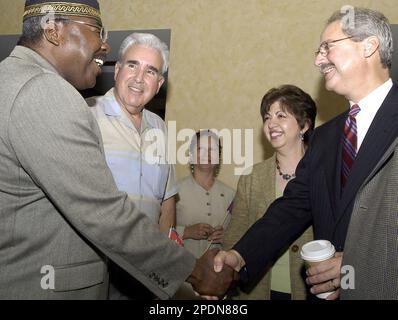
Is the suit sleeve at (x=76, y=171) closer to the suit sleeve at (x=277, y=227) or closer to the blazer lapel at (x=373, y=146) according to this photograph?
the suit sleeve at (x=277, y=227)

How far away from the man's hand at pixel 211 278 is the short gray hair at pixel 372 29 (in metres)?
1.25

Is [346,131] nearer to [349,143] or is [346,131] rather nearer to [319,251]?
[349,143]

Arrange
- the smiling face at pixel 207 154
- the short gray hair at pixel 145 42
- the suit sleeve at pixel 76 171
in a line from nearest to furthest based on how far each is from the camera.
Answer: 1. the suit sleeve at pixel 76 171
2. the short gray hair at pixel 145 42
3. the smiling face at pixel 207 154

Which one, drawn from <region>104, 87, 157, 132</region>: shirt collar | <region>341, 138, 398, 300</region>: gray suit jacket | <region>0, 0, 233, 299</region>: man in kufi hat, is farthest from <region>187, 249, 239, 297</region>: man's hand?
<region>104, 87, 157, 132</region>: shirt collar

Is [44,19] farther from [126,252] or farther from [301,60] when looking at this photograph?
[301,60]

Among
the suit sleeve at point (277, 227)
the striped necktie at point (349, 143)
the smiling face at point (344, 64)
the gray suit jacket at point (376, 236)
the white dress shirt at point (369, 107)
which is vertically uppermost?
the smiling face at point (344, 64)

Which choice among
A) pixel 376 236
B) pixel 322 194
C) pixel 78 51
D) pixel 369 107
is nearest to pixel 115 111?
pixel 78 51

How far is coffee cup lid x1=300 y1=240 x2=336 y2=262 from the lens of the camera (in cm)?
152

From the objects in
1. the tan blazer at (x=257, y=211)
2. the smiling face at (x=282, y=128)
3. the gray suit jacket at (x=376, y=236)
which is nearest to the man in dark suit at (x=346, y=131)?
the gray suit jacket at (x=376, y=236)

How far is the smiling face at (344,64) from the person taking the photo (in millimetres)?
1728

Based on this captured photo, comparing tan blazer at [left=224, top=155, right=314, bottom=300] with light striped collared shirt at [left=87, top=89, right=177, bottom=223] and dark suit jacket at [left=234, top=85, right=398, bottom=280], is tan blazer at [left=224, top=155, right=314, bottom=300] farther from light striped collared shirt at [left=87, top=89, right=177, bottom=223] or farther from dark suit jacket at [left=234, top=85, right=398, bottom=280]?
light striped collared shirt at [left=87, top=89, right=177, bottom=223]

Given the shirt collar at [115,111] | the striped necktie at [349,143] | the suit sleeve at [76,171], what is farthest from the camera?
the shirt collar at [115,111]

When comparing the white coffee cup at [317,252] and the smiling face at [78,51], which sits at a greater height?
the smiling face at [78,51]
